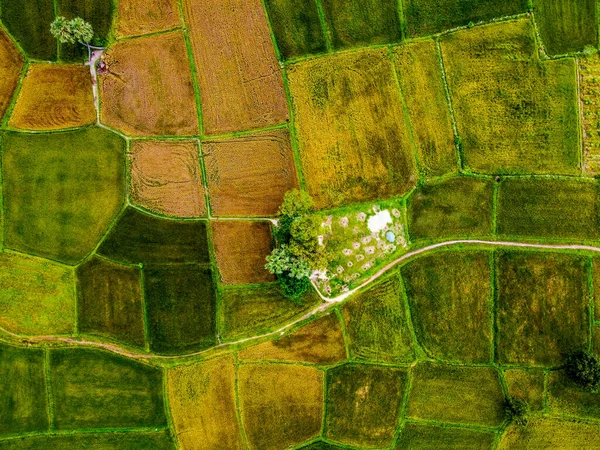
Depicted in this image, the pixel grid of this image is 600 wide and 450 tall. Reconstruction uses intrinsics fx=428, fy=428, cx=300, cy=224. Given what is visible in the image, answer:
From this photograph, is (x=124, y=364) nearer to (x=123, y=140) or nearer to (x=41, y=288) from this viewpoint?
(x=41, y=288)

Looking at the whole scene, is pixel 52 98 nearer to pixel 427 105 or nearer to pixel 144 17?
pixel 144 17

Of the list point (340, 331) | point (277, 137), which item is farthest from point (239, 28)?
point (340, 331)

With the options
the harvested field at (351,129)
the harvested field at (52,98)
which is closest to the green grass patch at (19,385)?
the harvested field at (52,98)

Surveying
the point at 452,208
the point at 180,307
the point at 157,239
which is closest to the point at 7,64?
the point at 157,239

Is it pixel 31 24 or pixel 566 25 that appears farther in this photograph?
pixel 566 25

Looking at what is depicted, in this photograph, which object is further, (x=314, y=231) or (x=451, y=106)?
(x=451, y=106)

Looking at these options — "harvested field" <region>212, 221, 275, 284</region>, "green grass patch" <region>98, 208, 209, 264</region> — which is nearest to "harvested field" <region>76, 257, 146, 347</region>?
"green grass patch" <region>98, 208, 209, 264</region>
